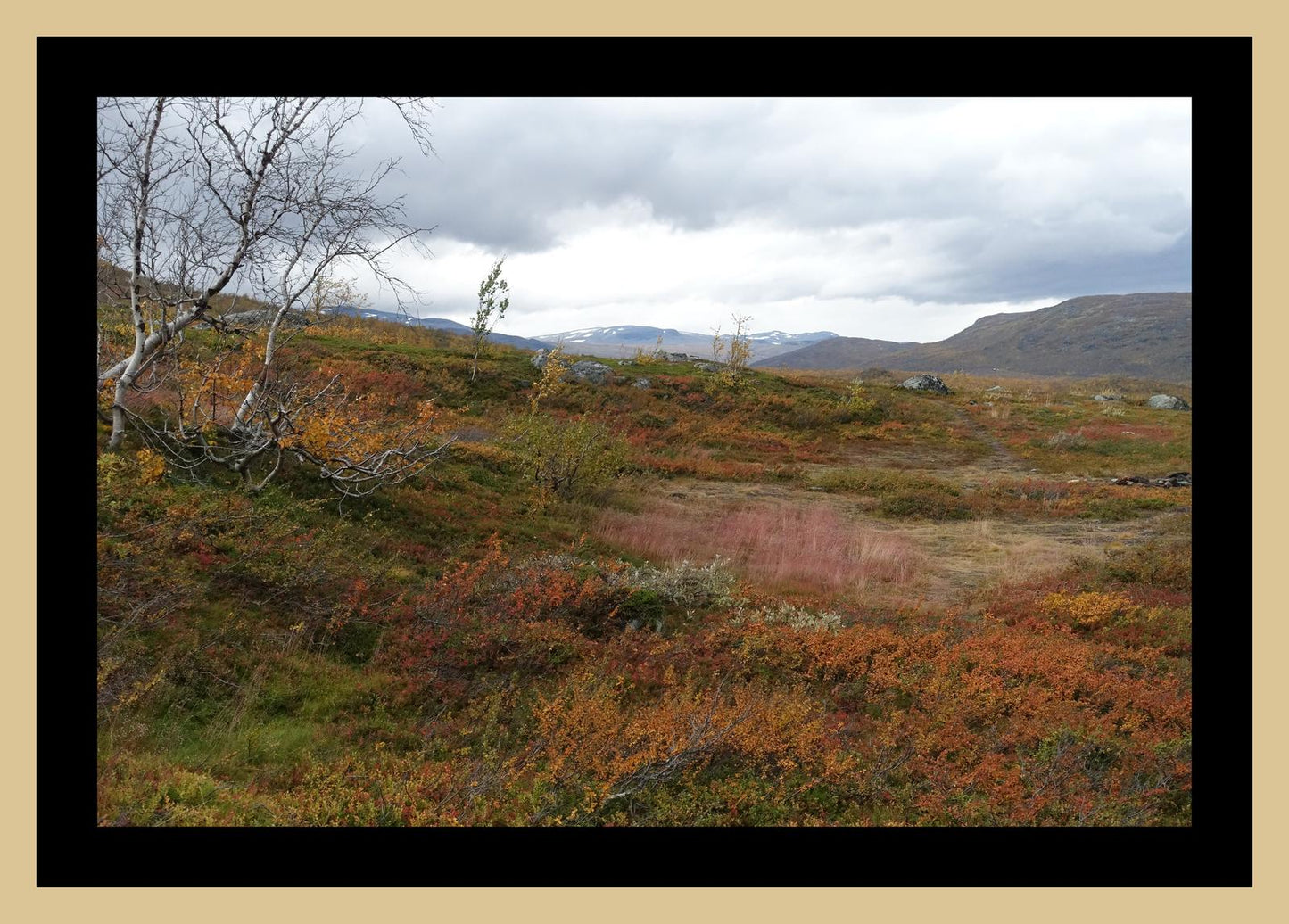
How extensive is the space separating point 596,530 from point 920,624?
6206mm

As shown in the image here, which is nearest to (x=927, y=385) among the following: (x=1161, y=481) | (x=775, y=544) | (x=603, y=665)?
(x=1161, y=481)

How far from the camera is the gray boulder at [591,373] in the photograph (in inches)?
1374

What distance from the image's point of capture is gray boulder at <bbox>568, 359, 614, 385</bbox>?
115 feet

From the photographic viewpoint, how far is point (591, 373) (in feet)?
117

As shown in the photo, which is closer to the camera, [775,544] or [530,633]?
[530,633]

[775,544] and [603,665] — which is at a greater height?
[775,544]

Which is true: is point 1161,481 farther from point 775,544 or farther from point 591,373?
point 591,373

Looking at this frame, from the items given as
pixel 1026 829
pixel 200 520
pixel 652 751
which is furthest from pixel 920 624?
pixel 200 520

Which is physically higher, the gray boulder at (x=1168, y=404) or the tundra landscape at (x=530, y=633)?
the gray boulder at (x=1168, y=404)

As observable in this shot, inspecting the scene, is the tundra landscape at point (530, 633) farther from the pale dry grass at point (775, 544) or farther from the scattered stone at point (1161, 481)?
the scattered stone at point (1161, 481)

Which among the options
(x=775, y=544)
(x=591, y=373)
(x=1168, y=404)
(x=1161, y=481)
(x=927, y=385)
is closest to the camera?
(x=775, y=544)

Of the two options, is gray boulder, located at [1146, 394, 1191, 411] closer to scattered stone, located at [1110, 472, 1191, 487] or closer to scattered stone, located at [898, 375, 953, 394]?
scattered stone, located at [898, 375, 953, 394]

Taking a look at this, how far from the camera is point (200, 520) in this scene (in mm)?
7695

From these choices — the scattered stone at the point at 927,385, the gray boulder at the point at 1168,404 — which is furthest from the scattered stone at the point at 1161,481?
the scattered stone at the point at 927,385
